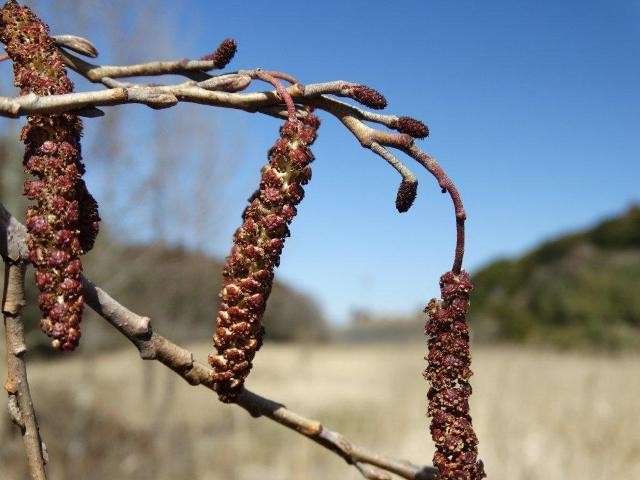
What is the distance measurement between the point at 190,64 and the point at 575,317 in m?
13.4

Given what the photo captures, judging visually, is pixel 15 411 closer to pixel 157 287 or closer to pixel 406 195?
pixel 406 195

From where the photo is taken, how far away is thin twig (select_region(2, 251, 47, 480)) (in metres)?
0.46

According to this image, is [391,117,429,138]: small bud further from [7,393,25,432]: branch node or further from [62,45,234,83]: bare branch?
[7,393,25,432]: branch node

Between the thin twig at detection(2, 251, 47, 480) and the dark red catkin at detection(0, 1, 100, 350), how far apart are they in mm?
41

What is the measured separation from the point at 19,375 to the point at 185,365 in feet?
0.37

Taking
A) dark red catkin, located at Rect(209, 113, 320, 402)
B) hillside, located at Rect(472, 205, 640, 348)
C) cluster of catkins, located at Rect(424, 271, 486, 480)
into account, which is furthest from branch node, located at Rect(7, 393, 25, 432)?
hillside, located at Rect(472, 205, 640, 348)

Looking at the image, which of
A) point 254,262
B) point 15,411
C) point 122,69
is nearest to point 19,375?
point 15,411

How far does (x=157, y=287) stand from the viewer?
6.87 m

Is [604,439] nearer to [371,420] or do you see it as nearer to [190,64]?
[371,420]

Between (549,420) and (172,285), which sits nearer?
(549,420)

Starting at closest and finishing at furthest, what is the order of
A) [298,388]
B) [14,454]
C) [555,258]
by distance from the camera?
[14,454] < [298,388] < [555,258]

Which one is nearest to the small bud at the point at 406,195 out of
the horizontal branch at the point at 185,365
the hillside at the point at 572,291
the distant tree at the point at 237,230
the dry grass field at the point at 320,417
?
the distant tree at the point at 237,230

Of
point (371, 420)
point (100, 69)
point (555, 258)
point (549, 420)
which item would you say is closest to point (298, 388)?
point (371, 420)

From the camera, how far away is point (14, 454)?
5.26 metres
